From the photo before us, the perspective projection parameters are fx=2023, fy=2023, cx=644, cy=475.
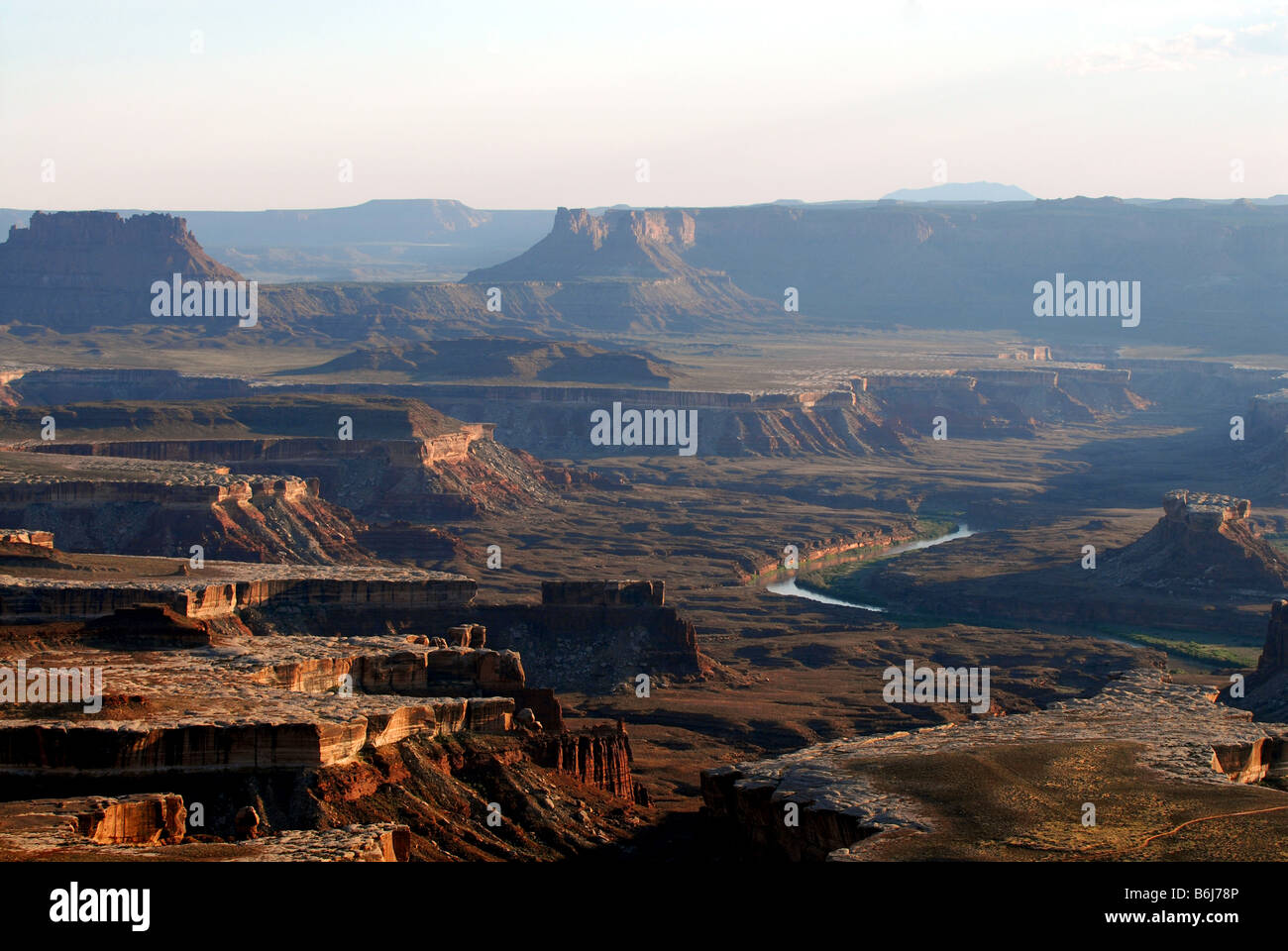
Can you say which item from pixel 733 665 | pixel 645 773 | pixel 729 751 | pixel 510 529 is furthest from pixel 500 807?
pixel 510 529

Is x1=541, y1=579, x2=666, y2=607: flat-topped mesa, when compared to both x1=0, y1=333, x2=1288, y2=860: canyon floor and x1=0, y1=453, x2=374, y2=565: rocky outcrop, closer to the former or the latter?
x1=0, y1=333, x2=1288, y2=860: canyon floor

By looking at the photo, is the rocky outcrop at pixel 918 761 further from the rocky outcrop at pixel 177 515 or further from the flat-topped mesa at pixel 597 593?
the rocky outcrop at pixel 177 515

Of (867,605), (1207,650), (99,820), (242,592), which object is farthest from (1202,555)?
(99,820)

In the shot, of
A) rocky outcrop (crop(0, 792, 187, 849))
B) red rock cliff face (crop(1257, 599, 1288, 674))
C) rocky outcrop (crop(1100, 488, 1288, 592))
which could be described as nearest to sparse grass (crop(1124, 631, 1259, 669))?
rocky outcrop (crop(1100, 488, 1288, 592))
